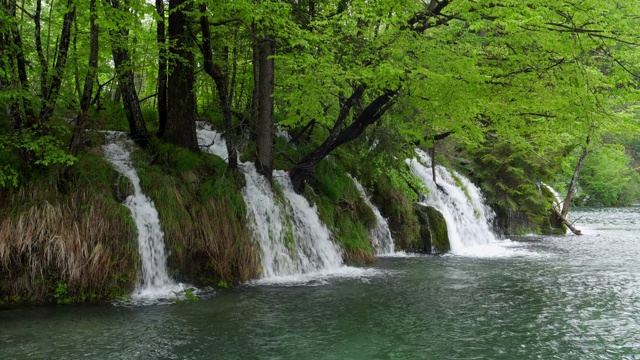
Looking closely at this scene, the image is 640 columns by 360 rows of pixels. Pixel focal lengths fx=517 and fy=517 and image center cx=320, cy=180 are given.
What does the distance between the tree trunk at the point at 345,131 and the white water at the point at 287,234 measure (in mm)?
317

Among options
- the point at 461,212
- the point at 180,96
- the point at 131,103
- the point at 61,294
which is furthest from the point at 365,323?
the point at 461,212

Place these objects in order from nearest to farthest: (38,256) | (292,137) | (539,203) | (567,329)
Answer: (567,329) < (38,256) < (292,137) < (539,203)

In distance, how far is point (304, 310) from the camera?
306 inches

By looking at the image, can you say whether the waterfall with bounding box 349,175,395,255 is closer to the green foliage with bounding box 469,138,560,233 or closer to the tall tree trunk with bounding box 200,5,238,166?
the tall tree trunk with bounding box 200,5,238,166

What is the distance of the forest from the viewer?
→ 7.88 metres

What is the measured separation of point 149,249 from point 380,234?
6.90 m

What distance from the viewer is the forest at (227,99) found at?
7.88 meters

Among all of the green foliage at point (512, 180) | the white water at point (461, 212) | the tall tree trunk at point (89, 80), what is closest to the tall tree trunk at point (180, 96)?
the tall tree trunk at point (89, 80)

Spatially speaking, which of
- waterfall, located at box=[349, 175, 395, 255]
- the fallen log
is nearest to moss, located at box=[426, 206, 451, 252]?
waterfall, located at box=[349, 175, 395, 255]

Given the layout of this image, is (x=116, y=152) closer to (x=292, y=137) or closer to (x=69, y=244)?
(x=69, y=244)

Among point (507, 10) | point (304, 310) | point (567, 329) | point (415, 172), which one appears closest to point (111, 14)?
point (304, 310)

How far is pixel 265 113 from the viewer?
11.6m

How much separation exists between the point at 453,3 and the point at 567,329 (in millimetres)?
5700

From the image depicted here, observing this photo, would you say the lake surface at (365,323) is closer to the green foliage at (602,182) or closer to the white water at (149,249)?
the white water at (149,249)
